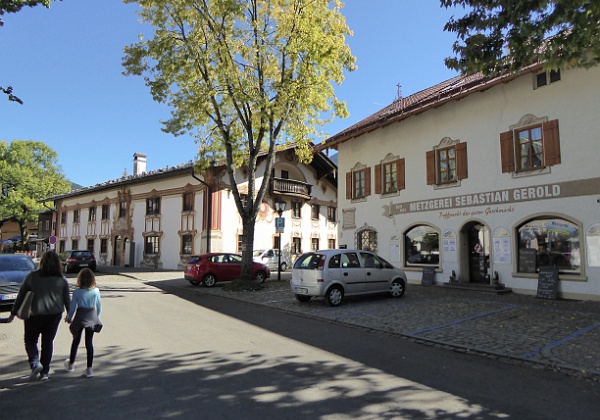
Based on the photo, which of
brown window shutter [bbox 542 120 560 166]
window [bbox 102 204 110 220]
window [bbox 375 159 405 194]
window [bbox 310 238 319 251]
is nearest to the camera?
brown window shutter [bbox 542 120 560 166]

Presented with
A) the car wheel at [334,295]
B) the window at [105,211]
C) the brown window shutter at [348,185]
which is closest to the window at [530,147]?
the car wheel at [334,295]

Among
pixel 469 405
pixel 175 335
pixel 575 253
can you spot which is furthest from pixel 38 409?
pixel 575 253

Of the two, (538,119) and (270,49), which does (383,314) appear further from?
(270,49)

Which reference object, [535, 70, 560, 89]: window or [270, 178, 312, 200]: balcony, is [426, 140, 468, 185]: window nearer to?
[535, 70, 560, 89]: window

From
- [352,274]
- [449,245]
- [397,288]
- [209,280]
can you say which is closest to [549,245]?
[449,245]

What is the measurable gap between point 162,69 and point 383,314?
11916 mm

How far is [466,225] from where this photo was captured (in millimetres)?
15547

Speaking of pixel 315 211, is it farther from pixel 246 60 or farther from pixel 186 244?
pixel 246 60

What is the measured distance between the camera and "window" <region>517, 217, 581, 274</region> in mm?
12586

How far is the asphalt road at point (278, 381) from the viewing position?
427cm

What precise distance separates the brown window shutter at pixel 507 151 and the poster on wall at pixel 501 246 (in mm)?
2107

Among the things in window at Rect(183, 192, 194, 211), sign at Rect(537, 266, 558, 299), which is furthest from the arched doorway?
window at Rect(183, 192, 194, 211)

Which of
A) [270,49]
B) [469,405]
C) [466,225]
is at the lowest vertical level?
[469,405]

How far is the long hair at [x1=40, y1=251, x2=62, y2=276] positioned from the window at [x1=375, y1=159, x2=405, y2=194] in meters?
14.8
